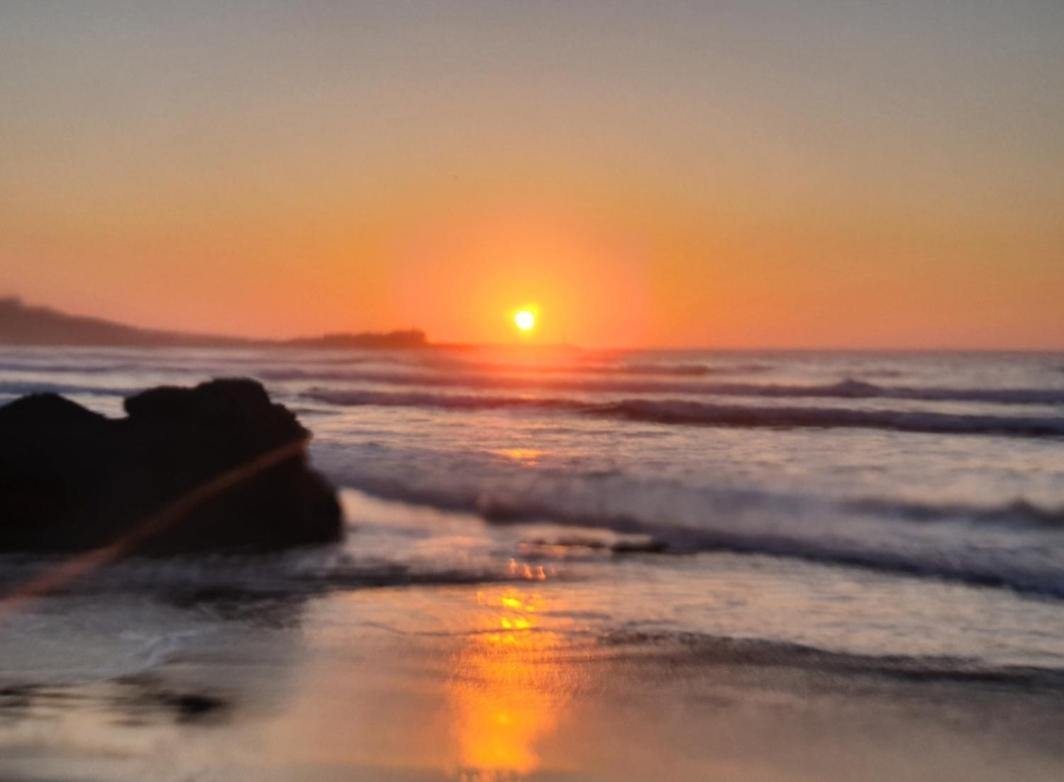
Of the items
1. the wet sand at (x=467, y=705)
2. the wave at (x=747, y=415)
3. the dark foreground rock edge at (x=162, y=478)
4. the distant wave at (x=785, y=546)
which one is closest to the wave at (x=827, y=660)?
the wet sand at (x=467, y=705)

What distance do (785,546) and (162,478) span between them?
5262 millimetres

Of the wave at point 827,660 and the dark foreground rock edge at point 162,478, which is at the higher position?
the dark foreground rock edge at point 162,478

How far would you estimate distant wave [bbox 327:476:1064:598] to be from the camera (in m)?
8.12

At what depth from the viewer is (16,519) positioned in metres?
8.88

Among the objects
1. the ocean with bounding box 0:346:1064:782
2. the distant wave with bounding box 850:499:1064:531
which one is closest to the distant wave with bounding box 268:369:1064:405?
the ocean with bounding box 0:346:1064:782

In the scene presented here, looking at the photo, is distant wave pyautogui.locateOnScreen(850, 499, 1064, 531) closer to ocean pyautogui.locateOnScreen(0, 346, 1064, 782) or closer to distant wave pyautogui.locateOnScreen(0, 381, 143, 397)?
ocean pyautogui.locateOnScreen(0, 346, 1064, 782)

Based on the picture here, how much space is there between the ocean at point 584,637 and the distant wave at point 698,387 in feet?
63.1

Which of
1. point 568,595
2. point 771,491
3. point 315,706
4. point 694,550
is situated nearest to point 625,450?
point 771,491

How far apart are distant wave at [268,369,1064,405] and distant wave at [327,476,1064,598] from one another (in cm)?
2189

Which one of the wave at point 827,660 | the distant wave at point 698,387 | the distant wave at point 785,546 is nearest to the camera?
the wave at point 827,660

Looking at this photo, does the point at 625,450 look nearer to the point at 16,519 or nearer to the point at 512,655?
the point at 16,519

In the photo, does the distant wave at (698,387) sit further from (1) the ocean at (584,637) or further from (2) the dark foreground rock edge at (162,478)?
(2) the dark foreground rock edge at (162,478)

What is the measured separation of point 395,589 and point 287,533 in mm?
2126

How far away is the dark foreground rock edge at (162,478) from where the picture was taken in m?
8.92
